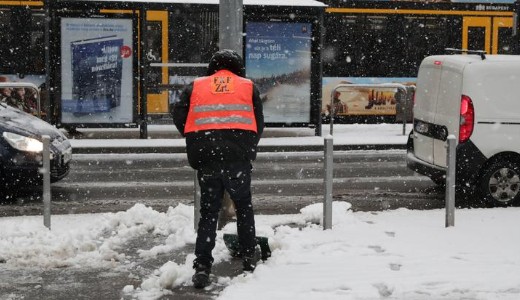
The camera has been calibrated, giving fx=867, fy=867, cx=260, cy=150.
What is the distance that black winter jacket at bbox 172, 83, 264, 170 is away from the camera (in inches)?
245

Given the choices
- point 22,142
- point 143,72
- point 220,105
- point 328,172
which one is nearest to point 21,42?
point 143,72

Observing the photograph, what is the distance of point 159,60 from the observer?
65.1 ft

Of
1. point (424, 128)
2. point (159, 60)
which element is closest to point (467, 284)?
point (424, 128)

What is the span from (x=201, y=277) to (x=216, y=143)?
961 millimetres

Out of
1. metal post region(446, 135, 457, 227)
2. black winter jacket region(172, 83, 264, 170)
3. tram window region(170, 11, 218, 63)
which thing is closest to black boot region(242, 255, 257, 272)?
black winter jacket region(172, 83, 264, 170)

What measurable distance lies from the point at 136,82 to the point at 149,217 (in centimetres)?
956

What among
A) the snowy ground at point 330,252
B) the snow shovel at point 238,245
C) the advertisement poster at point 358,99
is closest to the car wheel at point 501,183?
the snowy ground at point 330,252

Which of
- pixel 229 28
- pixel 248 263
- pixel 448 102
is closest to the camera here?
pixel 248 263

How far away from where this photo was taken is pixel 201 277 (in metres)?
6.16

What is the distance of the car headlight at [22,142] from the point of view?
1017 cm

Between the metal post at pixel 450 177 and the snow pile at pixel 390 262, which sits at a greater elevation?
the metal post at pixel 450 177

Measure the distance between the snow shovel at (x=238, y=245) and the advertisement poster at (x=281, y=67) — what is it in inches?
444

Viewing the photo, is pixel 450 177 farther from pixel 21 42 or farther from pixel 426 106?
pixel 21 42

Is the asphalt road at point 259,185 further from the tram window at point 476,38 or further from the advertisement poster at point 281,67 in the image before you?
the tram window at point 476,38
